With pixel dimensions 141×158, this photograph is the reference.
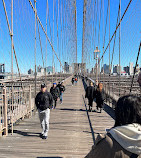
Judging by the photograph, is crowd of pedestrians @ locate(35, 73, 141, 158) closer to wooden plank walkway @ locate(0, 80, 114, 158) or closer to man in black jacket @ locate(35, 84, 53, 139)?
wooden plank walkway @ locate(0, 80, 114, 158)

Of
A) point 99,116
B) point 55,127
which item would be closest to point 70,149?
point 55,127

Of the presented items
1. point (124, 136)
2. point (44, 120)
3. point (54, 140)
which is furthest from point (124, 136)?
point (44, 120)

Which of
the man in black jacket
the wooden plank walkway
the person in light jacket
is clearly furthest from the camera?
the man in black jacket

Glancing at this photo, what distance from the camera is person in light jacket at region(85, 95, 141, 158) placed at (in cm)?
76

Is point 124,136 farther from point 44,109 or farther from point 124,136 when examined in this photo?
point 44,109

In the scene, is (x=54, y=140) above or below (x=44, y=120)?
below

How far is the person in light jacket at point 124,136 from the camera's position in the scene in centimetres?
76

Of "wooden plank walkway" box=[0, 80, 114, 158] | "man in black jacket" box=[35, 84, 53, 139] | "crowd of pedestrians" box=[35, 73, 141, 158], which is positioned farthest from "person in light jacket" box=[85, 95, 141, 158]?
Answer: "man in black jacket" box=[35, 84, 53, 139]

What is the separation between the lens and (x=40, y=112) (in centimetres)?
322

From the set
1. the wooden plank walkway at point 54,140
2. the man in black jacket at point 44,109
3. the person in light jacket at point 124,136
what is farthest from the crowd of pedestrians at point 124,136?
the man in black jacket at point 44,109

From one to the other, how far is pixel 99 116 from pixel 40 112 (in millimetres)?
2236

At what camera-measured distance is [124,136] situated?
772 millimetres

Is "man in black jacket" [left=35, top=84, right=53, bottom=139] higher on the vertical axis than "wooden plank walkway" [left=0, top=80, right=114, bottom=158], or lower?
higher

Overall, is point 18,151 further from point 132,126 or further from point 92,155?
point 132,126
